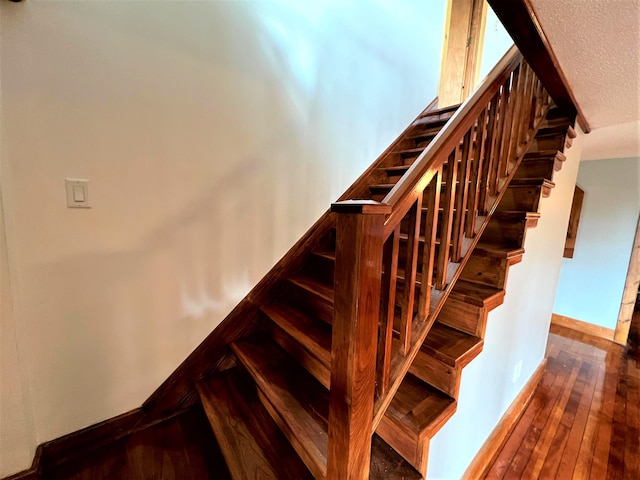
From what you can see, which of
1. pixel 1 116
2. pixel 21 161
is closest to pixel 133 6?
pixel 1 116

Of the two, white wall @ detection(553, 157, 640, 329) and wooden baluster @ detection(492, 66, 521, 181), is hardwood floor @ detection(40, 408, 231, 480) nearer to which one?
wooden baluster @ detection(492, 66, 521, 181)

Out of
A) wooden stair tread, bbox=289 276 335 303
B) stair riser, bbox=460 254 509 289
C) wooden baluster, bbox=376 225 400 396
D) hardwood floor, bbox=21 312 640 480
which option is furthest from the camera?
wooden stair tread, bbox=289 276 335 303

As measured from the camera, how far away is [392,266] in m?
0.86

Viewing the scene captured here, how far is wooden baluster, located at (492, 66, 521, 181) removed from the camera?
1.34m

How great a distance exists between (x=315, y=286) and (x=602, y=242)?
11.5 ft

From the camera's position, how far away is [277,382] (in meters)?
1.29

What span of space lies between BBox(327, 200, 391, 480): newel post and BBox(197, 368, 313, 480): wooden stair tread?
1.37 ft

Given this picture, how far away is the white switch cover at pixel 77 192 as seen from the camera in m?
1.11

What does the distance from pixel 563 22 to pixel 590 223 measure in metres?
3.07

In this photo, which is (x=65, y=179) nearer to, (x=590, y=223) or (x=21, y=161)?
(x=21, y=161)

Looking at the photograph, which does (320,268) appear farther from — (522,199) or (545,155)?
(545,155)

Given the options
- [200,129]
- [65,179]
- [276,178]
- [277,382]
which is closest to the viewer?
[65,179]

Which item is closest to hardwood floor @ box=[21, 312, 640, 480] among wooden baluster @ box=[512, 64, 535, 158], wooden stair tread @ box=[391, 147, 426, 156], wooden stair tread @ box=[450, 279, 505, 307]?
wooden stair tread @ box=[450, 279, 505, 307]

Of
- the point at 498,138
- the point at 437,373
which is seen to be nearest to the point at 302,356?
the point at 437,373
